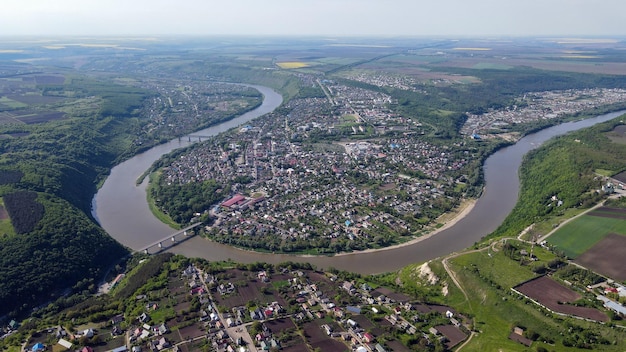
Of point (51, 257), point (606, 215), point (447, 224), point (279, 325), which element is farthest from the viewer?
point (447, 224)

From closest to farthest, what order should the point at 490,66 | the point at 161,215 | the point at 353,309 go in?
the point at 353,309 → the point at 161,215 → the point at 490,66

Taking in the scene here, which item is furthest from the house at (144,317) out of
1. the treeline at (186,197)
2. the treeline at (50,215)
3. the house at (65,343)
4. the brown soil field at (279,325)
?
the treeline at (186,197)

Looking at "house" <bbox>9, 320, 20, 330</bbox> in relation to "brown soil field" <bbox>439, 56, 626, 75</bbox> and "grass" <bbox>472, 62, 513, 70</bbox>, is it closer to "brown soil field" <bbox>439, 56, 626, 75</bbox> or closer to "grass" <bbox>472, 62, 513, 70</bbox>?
"grass" <bbox>472, 62, 513, 70</bbox>

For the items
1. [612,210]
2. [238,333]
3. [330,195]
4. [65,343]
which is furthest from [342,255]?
[612,210]

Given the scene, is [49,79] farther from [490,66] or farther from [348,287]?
[490,66]

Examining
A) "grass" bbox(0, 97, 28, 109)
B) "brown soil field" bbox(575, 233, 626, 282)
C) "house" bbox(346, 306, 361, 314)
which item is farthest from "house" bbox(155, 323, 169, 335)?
"grass" bbox(0, 97, 28, 109)

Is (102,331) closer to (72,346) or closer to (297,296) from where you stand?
(72,346)
